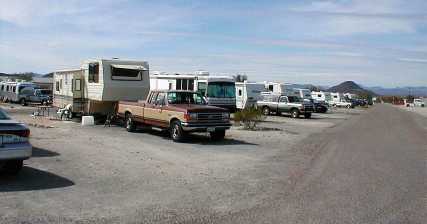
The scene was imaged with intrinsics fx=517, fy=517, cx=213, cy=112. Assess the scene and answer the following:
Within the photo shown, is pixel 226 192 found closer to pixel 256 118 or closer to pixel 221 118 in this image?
pixel 221 118

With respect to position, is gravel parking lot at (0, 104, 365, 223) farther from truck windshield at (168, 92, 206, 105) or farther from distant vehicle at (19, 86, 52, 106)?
distant vehicle at (19, 86, 52, 106)

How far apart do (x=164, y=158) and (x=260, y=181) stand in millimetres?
3644

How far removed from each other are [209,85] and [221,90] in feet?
2.73

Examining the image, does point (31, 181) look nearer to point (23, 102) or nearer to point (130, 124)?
point (130, 124)

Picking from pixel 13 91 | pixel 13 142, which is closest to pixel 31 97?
pixel 13 91

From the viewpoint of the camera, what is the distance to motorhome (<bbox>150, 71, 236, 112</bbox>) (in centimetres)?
3072

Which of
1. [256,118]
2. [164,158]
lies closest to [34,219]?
[164,158]

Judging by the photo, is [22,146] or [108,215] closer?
[108,215]

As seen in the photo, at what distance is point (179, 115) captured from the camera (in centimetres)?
1711

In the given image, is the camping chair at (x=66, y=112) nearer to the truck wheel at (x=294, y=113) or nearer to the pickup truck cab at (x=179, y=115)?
the pickup truck cab at (x=179, y=115)

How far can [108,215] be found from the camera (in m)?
7.21

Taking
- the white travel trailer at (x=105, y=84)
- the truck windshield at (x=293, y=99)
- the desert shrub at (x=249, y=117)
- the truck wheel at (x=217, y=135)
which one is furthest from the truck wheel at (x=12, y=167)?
the truck windshield at (x=293, y=99)

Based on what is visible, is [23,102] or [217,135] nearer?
[217,135]

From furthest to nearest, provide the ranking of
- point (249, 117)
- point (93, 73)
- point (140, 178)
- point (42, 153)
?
1. point (249, 117)
2. point (93, 73)
3. point (42, 153)
4. point (140, 178)
